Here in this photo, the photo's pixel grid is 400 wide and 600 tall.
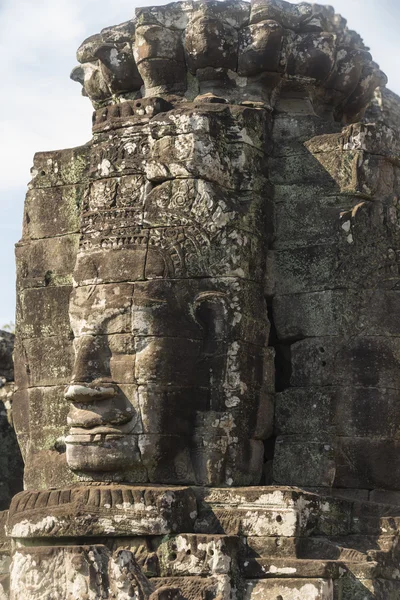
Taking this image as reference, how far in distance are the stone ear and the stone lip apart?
2.03 metres

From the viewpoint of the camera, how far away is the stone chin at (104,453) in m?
12.8

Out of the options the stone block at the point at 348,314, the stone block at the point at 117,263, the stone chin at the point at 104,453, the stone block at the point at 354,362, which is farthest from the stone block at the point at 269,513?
the stone block at the point at 117,263

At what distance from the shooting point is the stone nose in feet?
42.0

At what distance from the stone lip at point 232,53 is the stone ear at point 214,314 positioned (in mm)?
2033

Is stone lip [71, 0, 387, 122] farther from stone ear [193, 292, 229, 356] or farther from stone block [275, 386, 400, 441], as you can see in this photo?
stone block [275, 386, 400, 441]

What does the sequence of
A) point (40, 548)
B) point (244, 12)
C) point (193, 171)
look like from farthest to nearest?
point (244, 12), point (193, 171), point (40, 548)

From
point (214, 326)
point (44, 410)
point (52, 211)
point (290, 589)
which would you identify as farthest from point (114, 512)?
point (52, 211)

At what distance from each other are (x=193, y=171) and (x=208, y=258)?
741 millimetres

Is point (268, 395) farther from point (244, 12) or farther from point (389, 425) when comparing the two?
point (244, 12)

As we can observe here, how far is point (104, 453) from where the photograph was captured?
12766 millimetres

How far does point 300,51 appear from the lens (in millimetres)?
14062

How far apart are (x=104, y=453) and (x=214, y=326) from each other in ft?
4.59

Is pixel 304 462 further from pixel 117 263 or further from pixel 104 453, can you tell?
pixel 117 263

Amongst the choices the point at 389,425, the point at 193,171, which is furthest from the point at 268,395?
the point at 193,171
